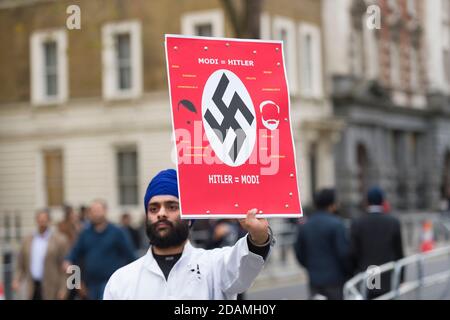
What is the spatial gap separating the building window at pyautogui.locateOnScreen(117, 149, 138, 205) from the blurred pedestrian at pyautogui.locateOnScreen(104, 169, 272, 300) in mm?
28385

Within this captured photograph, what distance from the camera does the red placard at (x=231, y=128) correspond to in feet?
15.3

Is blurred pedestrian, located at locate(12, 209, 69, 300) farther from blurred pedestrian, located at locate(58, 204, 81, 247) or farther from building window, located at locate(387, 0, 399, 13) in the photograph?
building window, located at locate(387, 0, 399, 13)

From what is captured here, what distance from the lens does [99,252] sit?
11.0 meters

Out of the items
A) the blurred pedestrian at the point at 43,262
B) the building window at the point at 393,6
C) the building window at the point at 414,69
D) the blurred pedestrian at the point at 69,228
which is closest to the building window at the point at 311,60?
the building window at the point at 393,6

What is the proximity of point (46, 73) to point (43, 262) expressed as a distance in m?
23.1

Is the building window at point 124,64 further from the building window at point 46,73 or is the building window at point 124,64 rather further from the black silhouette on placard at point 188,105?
the black silhouette on placard at point 188,105

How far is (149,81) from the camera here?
109ft

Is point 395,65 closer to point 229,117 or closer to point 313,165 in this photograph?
point 313,165

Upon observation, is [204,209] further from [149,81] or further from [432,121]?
[432,121]

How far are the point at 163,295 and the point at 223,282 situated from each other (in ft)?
0.98

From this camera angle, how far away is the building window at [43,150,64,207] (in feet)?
114

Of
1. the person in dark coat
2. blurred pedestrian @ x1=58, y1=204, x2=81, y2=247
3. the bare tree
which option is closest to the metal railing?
the person in dark coat

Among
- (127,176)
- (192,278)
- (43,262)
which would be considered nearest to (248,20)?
(43,262)
